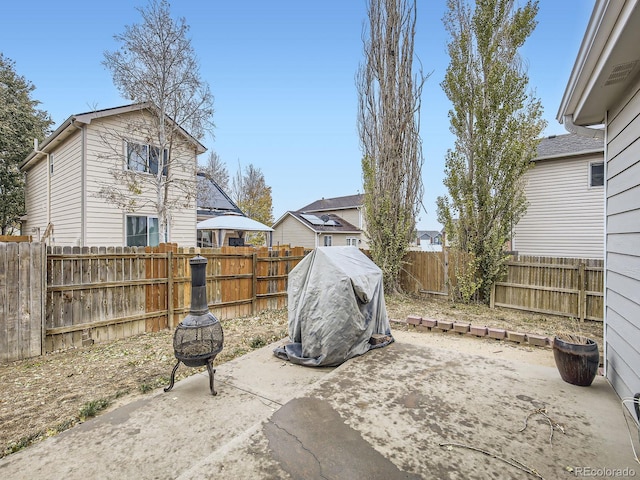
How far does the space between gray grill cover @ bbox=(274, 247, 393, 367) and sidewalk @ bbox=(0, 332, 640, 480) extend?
400 millimetres

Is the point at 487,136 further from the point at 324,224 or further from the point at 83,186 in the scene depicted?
the point at 324,224

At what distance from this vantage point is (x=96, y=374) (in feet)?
11.6

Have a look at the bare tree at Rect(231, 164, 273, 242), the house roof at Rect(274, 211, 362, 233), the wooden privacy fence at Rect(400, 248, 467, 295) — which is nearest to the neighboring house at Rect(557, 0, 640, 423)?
the wooden privacy fence at Rect(400, 248, 467, 295)

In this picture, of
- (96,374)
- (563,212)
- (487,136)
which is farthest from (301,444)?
(563,212)

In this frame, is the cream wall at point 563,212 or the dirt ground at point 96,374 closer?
the dirt ground at point 96,374

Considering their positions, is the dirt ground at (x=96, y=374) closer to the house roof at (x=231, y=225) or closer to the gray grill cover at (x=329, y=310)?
the gray grill cover at (x=329, y=310)

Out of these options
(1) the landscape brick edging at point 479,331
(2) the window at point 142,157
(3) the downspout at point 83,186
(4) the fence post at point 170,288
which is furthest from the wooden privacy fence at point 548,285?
(3) the downspout at point 83,186

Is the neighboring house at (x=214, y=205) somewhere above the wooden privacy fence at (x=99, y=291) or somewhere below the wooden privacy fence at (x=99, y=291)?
above

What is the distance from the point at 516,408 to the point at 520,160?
6.64 m

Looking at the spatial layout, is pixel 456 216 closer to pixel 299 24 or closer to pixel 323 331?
pixel 323 331

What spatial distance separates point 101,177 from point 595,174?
630 inches

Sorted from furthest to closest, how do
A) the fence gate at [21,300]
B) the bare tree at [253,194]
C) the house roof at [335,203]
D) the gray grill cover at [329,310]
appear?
the house roof at [335,203], the bare tree at [253,194], the fence gate at [21,300], the gray grill cover at [329,310]

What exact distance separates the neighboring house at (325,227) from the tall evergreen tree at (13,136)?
1377cm

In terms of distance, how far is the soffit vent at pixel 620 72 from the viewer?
228 cm
